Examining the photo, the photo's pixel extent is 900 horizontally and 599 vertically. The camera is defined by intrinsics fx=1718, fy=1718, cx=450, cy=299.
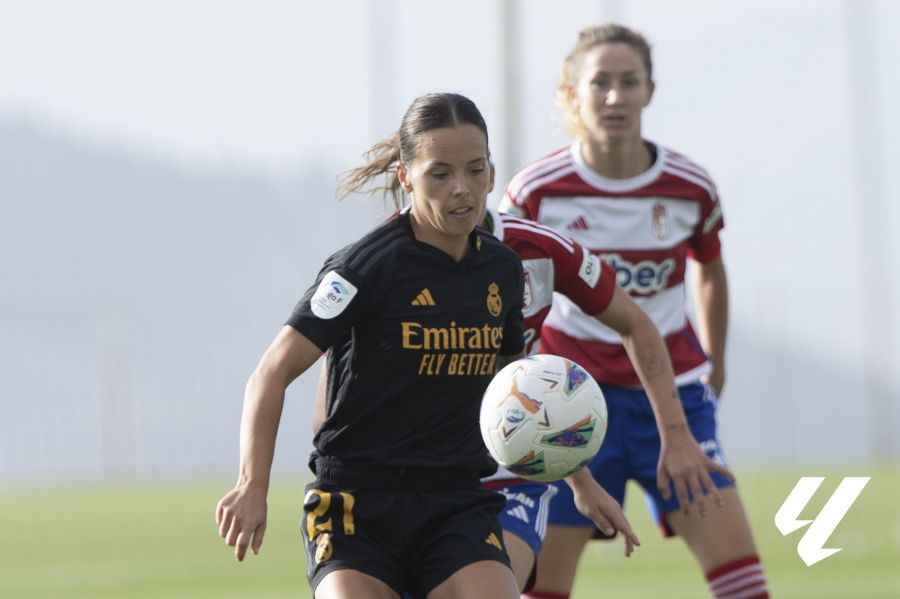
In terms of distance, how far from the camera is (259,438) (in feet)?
16.4

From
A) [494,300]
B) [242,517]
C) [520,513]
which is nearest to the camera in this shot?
[242,517]

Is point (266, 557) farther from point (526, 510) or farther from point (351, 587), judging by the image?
point (351, 587)

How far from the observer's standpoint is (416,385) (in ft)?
17.6

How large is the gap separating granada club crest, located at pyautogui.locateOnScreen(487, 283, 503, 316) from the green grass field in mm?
6063

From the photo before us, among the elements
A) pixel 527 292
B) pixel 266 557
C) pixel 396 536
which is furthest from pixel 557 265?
pixel 266 557

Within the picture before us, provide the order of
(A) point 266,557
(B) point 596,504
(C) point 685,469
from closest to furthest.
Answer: (B) point 596,504
(C) point 685,469
(A) point 266,557

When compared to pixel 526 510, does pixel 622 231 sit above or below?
above

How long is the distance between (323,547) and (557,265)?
148 cm

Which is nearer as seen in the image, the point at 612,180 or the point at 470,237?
the point at 470,237

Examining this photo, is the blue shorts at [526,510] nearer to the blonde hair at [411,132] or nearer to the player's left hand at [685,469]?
the player's left hand at [685,469]

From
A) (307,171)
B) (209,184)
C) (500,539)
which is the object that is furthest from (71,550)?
(209,184)

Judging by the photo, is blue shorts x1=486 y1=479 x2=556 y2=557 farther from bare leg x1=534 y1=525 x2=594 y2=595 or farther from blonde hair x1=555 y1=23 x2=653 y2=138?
blonde hair x1=555 y1=23 x2=653 y2=138

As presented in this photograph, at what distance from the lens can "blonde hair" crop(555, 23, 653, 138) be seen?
717 centimetres

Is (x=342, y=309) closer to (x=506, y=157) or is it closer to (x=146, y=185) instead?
(x=506, y=157)
